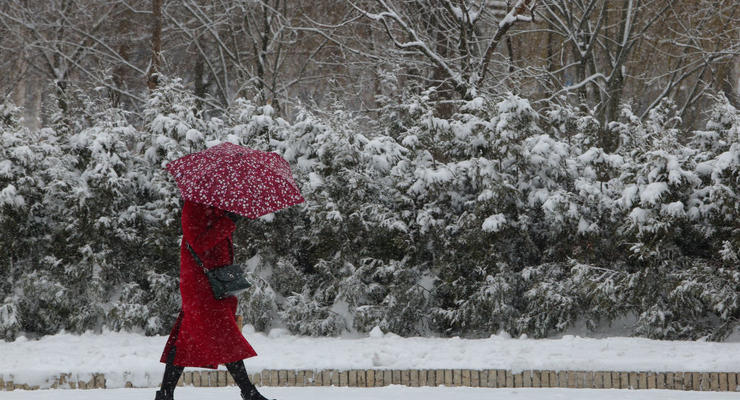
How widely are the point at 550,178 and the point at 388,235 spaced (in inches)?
70.0

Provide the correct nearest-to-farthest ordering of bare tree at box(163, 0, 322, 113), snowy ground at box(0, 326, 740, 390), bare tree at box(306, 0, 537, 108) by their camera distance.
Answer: snowy ground at box(0, 326, 740, 390), bare tree at box(306, 0, 537, 108), bare tree at box(163, 0, 322, 113)

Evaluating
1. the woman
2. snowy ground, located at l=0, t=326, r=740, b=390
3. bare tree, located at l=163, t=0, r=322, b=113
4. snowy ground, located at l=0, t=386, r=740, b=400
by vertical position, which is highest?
bare tree, located at l=163, t=0, r=322, b=113

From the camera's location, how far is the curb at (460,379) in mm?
5766

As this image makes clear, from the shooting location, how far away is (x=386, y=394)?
554 cm

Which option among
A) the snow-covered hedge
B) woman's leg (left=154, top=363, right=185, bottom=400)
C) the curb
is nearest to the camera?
woman's leg (left=154, top=363, right=185, bottom=400)

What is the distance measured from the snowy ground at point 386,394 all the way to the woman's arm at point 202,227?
1524 mm

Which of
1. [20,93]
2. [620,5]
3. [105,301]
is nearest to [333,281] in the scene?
[105,301]

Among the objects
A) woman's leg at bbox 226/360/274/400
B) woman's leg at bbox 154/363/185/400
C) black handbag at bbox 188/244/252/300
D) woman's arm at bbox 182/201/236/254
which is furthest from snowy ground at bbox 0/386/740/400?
woman's arm at bbox 182/201/236/254

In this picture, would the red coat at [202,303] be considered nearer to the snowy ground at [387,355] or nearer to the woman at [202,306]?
the woman at [202,306]

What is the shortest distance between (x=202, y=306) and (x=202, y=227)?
443mm

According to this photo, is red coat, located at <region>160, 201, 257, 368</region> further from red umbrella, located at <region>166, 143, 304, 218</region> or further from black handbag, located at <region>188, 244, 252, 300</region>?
red umbrella, located at <region>166, 143, 304, 218</region>

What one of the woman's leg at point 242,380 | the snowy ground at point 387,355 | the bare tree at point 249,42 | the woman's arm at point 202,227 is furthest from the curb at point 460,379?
the bare tree at point 249,42

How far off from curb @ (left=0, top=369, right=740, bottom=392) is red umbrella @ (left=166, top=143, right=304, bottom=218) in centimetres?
200

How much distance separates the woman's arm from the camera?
4309mm
